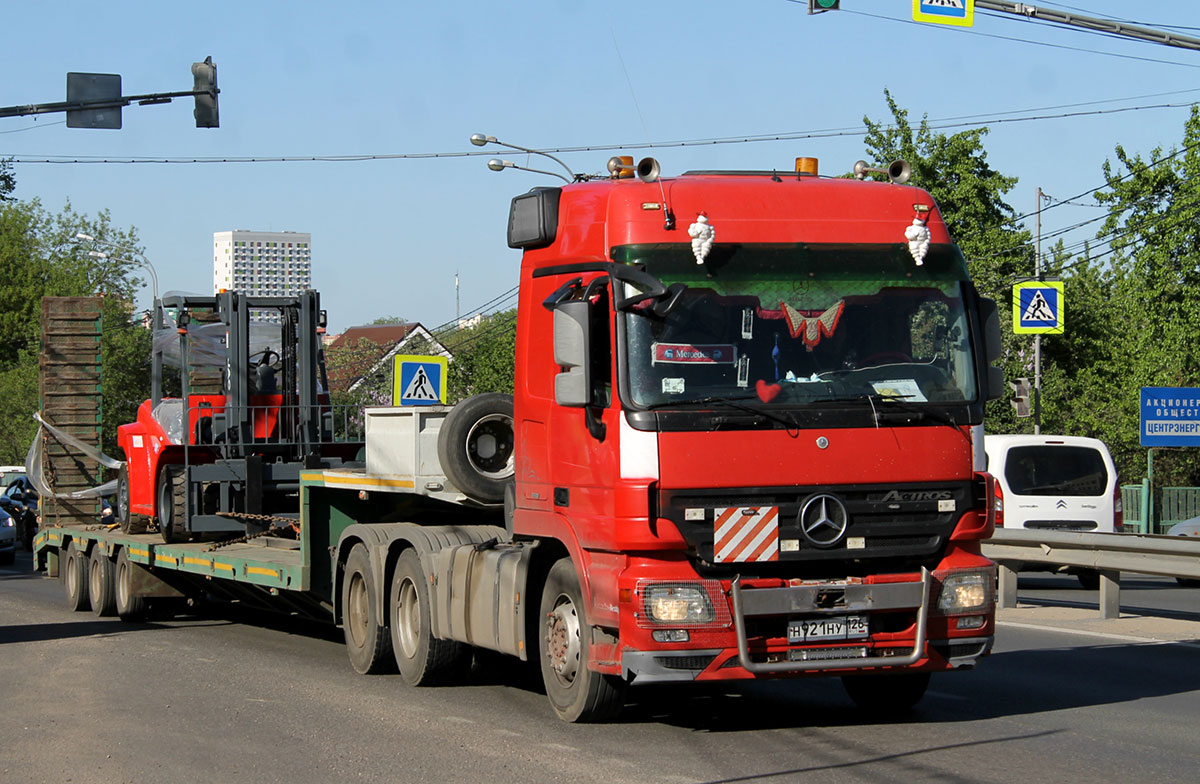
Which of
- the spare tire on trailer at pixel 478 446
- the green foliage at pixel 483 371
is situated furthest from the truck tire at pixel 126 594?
the green foliage at pixel 483 371

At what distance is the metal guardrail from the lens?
1395cm

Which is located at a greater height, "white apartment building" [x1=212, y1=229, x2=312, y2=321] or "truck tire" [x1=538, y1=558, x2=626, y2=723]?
"white apartment building" [x1=212, y1=229, x2=312, y2=321]

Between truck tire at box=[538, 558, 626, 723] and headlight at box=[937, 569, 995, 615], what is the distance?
186 cm

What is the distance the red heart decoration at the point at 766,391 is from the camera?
8.44 meters

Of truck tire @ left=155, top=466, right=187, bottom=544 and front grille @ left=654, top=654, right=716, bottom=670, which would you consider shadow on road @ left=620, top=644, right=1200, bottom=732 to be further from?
truck tire @ left=155, top=466, right=187, bottom=544

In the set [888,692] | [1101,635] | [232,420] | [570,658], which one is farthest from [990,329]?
[232,420]

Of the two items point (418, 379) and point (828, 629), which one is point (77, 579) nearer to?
point (418, 379)

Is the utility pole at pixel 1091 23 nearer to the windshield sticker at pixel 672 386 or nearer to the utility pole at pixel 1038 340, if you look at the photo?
the windshield sticker at pixel 672 386

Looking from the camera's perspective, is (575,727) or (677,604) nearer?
(677,604)

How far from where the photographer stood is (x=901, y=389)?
28.5ft

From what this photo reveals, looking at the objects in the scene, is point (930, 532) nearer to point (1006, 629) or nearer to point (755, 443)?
point (755, 443)

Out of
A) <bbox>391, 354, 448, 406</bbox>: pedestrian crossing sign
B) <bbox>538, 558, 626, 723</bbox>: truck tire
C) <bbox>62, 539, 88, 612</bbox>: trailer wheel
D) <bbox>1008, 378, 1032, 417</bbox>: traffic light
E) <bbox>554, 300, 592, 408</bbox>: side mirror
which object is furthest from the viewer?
<bbox>1008, 378, 1032, 417</bbox>: traffic light

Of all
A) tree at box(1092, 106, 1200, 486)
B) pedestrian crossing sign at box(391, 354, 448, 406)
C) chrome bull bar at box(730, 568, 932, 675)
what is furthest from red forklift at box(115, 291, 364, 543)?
tree at box(1092, 106, 1200, 486)

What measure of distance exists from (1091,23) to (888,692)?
9.53 metres
